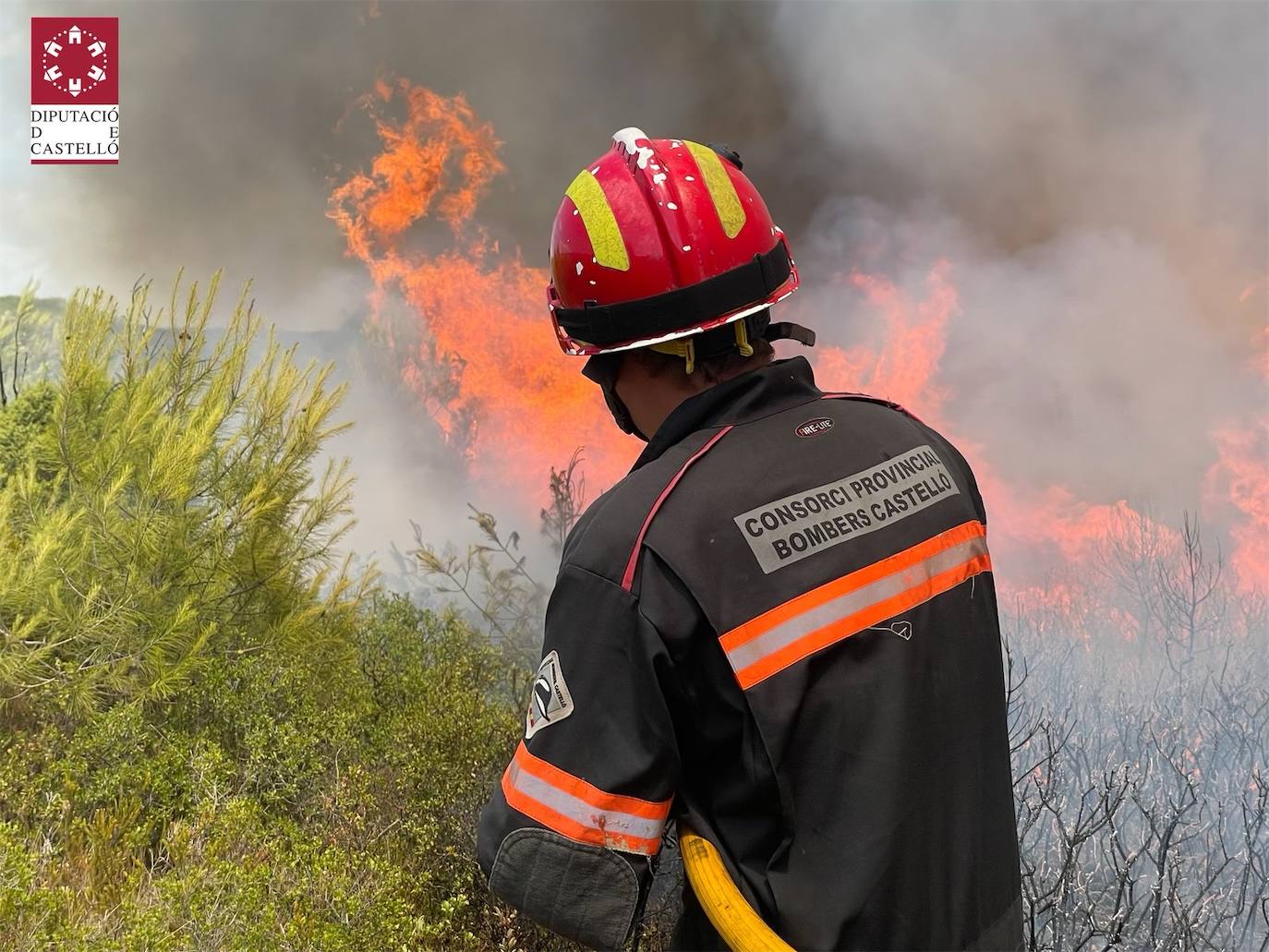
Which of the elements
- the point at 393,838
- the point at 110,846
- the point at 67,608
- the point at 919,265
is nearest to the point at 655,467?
the point at 393,838

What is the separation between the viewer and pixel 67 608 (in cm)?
356

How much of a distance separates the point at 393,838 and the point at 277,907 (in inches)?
20.7

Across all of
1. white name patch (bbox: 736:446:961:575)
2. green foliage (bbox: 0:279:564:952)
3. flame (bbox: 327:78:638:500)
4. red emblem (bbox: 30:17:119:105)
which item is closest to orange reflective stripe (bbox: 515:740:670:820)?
white name patch (bbox: 736:446:961:575)

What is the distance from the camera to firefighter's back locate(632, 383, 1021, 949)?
1.29 meters

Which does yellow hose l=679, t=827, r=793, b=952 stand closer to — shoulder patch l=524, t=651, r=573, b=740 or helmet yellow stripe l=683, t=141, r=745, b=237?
shoulder patch l=524, t=651, r=573, b=740

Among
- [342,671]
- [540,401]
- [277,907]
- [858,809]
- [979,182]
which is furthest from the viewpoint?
[540,401]

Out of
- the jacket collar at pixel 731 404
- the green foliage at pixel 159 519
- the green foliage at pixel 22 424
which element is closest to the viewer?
the jacket collar at pixel 731 404

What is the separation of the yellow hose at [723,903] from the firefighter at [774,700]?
18mm

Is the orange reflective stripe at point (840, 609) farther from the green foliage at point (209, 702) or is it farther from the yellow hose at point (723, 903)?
the green foliage at point (209, 702)

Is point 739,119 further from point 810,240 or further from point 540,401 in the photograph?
point 540,401

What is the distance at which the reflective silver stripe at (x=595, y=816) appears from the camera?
1.29m

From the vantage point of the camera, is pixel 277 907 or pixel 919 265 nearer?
pixel 277 907

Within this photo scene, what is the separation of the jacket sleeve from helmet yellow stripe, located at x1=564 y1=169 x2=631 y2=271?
58cm
